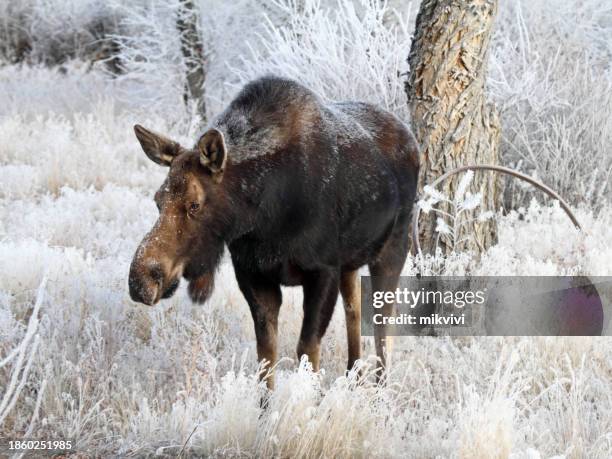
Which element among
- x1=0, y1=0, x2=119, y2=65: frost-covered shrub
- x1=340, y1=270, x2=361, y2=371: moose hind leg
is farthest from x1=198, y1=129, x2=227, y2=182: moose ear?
x1=0, y1=0, x2=119, y2=65: frost-covered shrub

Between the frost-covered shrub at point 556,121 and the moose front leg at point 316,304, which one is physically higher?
the frost-covered shrub at point 556,121

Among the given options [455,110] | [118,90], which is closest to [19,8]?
[118,90]

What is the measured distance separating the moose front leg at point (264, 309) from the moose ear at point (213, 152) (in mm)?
690

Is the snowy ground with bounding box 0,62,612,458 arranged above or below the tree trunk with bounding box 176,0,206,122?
below

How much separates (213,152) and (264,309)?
1.02 meters

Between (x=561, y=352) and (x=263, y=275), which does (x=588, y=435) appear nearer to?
(x=561, y=352)

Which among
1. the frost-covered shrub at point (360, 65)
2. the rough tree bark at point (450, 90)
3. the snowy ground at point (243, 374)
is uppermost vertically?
the frost-covered shrub at point (360, 65)

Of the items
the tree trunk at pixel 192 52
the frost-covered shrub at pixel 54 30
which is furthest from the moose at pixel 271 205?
the frost-covered shrub at pixel 54 30

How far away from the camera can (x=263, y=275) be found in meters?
4.28

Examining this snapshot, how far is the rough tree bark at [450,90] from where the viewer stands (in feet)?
21.1

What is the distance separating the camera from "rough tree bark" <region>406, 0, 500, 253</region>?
6.43 metres

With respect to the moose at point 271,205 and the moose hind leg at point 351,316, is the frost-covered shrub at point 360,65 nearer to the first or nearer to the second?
the moose hind leg at point 351,316

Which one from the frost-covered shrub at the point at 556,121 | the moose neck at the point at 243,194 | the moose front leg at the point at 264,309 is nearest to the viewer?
the moose neck at the point at 243,194

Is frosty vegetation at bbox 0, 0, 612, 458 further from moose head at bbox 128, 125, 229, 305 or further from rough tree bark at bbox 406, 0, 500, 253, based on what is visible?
rough tree bark at bbox 406, 0, 500, 253
